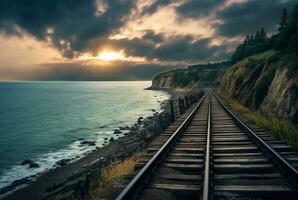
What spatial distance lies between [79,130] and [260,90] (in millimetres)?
30211

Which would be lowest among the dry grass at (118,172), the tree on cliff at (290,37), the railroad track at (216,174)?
the dry grass at (118,172)

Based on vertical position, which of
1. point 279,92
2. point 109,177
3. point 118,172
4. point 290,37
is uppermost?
point 290,37

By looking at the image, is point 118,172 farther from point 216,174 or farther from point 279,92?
point 279,92

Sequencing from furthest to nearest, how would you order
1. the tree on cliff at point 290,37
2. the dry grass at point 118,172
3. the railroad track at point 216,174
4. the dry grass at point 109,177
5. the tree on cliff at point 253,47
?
the tree on cliff at point 253,47, the tree on cliff at point 290,37, the dry grass at point 118,172, the dry grass at point 109,177, the railroad track at point 216,174

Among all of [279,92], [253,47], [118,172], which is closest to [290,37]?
[279,92]

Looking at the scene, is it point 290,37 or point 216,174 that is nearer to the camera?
point 216,174

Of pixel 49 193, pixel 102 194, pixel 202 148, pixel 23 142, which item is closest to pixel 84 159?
pixel 49 193

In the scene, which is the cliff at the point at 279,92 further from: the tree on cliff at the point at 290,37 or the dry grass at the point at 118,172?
the dry grass at the point at 118,172

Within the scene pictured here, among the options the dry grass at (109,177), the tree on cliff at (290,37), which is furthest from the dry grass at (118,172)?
the tree on cliff at (290,37)

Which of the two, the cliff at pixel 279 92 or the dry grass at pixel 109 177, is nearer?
the dry grass at pixel 109 177

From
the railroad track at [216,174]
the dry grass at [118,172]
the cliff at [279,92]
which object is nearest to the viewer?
the railroad track at [216,174]

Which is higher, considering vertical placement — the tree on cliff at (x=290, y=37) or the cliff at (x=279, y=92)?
the tree on cliff at (x=290, y=37)

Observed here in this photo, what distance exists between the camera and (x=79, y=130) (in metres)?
45.6

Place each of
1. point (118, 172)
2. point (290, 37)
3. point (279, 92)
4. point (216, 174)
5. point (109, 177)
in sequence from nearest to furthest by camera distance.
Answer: point (216, 174)
point (118, 172)
point (109, 177)
point (279, 92)
point (290, 37)
